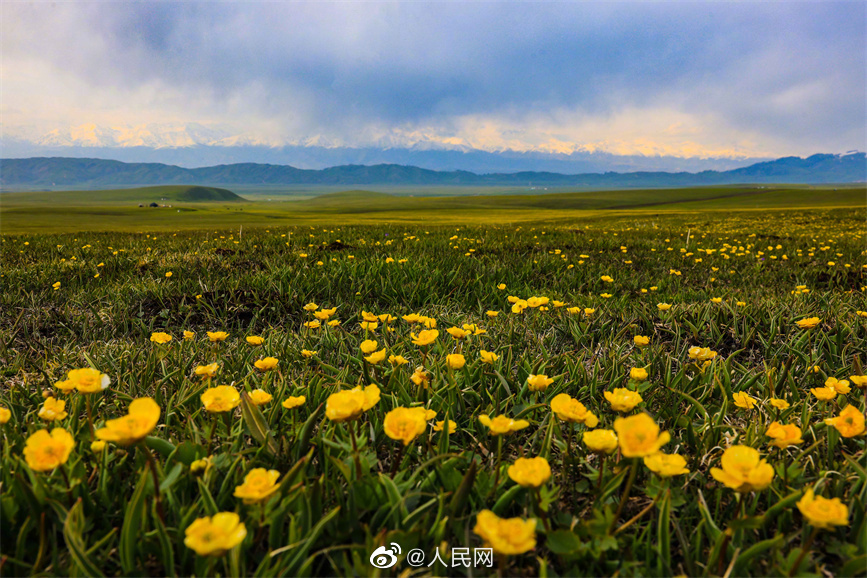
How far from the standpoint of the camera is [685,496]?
1597 millimetres

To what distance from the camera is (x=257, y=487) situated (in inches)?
50.1

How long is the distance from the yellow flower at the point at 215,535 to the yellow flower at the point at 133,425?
0.34 m

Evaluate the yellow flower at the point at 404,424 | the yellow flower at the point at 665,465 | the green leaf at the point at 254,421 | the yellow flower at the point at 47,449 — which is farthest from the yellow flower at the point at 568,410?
the yellow flower at the point at 47,449

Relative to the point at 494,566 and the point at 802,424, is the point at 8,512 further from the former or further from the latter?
the point at 802,424

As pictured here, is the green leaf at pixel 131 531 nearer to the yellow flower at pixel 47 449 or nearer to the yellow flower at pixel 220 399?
the yellow flower at pixel 47 449

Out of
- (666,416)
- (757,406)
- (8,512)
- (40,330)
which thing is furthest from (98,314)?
(757,406)

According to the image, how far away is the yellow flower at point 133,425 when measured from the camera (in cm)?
122

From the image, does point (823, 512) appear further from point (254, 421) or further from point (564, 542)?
point (254, 421)

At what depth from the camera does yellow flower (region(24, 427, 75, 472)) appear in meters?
1.26

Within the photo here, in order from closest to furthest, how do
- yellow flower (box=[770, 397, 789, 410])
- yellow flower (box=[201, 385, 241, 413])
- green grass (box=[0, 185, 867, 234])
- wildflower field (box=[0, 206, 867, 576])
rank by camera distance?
wildflower field (box=[0, 206, 867, 576]) < yellow flower (box=[201, 385, 241, 413]) < yellow flower (box=[770, 397, 789, 410]) < green grass (box=[0, 185, 867, 234])

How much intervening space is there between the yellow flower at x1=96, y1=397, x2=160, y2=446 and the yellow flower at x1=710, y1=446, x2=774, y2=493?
1.67m

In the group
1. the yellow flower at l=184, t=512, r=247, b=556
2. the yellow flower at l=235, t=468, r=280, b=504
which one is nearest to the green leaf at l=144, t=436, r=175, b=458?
the yellow flower at l=235, t=468, r=280, b=504

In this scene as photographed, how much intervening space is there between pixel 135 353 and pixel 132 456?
5.66 feet

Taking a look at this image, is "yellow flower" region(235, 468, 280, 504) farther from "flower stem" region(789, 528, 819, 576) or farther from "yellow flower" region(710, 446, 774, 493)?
"flower stem" region(789, 528, 819, 576)
